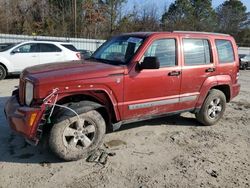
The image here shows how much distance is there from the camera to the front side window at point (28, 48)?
12.3 metres

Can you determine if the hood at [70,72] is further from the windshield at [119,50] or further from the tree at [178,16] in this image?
the tree at [178,16]

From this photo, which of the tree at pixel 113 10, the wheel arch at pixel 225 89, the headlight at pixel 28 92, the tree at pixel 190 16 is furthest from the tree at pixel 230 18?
the headlight at pixel 28 92

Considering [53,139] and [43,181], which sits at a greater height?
[53,139]

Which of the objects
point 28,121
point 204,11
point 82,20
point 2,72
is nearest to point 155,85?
point 28,121

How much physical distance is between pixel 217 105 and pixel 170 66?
1.79 metres

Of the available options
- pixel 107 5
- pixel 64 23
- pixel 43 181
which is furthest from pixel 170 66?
pixel 107 5

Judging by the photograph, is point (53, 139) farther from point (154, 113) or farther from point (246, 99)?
point (246, 99)

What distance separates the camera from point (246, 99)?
31.4 feet

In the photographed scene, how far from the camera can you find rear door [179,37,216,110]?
5.57 meters

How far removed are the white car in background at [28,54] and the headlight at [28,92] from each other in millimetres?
7291

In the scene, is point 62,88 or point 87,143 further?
point 87,143

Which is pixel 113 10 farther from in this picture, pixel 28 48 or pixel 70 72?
pixel 70 72

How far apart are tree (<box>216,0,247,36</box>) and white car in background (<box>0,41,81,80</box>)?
3861cm

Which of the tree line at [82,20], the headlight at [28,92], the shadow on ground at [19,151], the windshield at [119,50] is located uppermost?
the tree line at [82,20]
